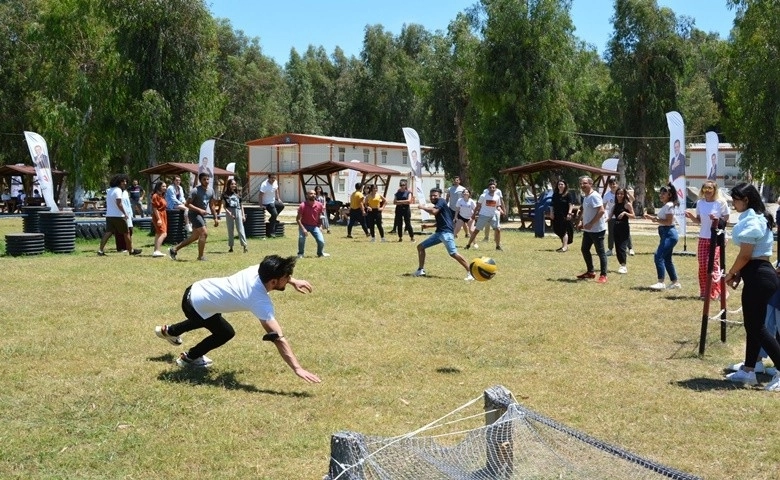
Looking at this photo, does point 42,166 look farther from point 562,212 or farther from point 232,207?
point 562,212

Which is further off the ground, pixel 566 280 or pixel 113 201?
pixel 113 201

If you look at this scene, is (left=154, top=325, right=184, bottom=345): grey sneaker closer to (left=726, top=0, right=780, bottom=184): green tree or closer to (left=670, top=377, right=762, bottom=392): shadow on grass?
(left=670, top=377, right=762, bottom=392): shadow on grass

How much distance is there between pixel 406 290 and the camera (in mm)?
12656

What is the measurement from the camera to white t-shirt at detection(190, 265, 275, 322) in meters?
6.75

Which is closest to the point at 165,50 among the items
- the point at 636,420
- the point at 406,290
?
the point at 406,290

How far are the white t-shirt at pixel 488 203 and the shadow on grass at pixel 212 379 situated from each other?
13011 millimetres

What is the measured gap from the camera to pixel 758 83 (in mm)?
32594

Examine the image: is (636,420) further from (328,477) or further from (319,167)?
(319,167)

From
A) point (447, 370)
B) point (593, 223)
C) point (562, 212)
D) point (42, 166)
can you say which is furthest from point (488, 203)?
point (447, 370)

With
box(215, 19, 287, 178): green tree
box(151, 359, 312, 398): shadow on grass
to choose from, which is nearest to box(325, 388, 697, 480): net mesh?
box(151, 359, 312, 398): shadow on grass

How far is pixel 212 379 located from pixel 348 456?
11.6 feet

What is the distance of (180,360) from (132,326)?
2.23m

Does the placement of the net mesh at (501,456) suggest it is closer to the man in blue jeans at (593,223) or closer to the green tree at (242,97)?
the man in blue jeans at (593,223)

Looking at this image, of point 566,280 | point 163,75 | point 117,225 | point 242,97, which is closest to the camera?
point 566,280
